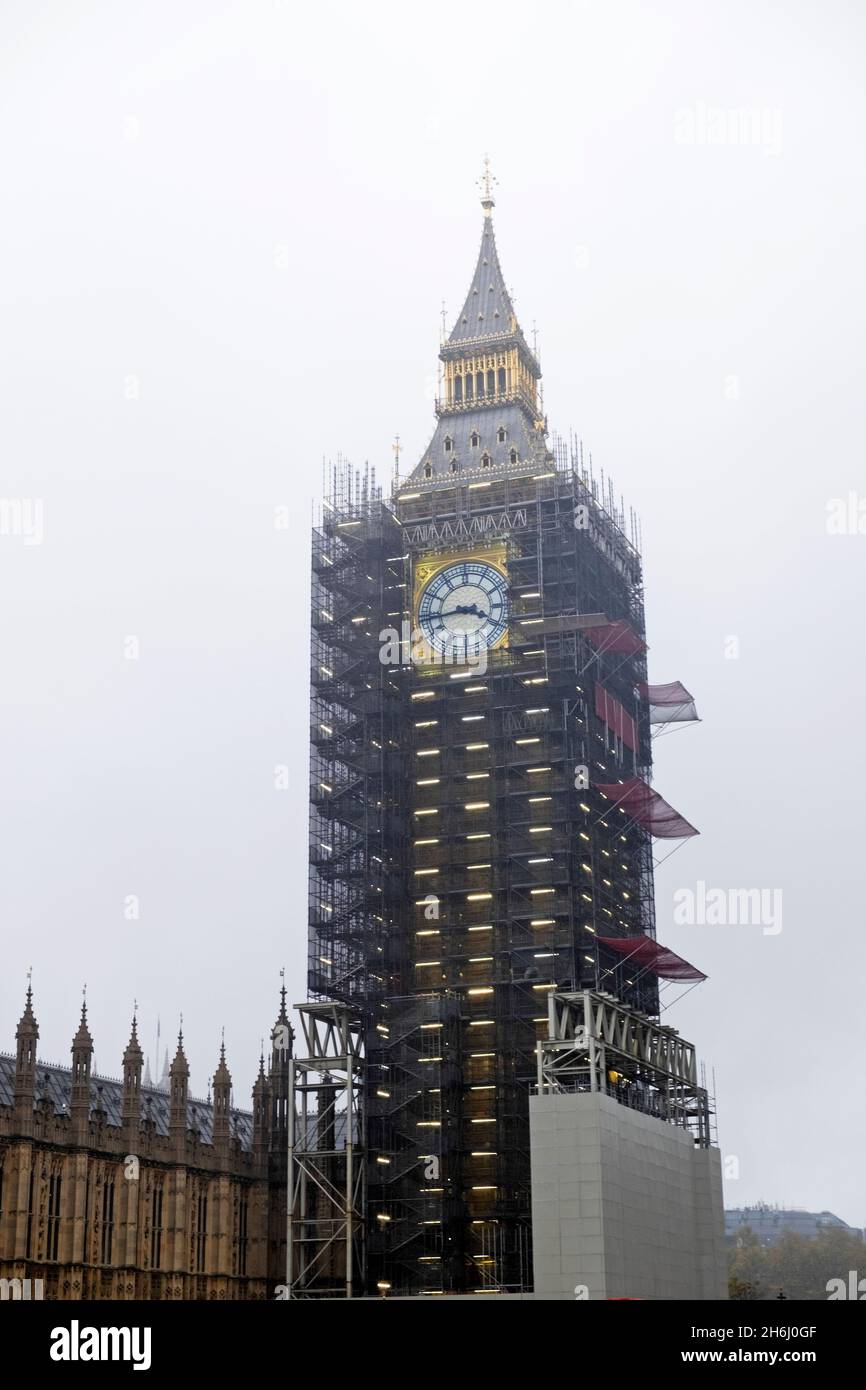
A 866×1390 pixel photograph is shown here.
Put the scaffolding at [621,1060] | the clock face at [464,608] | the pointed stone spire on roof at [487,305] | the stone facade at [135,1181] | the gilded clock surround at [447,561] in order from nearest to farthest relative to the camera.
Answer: the stone facade at [135,1181] < the scaffolding at [621,1060] < the clock face at [464,608] < the gilded clock surround at [447,561] < the pointed stone spire on roof at [487,305]

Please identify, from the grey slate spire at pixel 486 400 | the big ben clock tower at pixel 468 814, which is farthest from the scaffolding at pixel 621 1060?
the grey slate spire at pixel 486 400

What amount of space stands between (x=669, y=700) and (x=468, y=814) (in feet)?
68.6

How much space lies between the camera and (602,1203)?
291ft

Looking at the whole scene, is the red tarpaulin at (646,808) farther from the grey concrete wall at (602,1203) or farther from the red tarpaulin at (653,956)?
the grey concrete wall at (602,1203)

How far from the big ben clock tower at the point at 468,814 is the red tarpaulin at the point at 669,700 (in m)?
1.71

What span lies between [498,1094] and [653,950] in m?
13.5

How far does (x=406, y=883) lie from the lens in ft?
357

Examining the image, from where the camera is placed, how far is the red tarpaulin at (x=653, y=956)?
10438 centimetres

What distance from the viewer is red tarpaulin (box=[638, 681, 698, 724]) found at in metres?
122

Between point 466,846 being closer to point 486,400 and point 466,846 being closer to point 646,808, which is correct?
point 646,808

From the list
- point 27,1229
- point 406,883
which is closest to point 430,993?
point 406,883

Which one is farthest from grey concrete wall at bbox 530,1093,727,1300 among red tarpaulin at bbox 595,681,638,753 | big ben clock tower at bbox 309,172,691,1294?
red tarpaulin at bbox 595,681,638,753

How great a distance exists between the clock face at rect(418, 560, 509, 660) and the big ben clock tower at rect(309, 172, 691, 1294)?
5.7 inches

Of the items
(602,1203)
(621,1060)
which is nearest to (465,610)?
(621,1060)
